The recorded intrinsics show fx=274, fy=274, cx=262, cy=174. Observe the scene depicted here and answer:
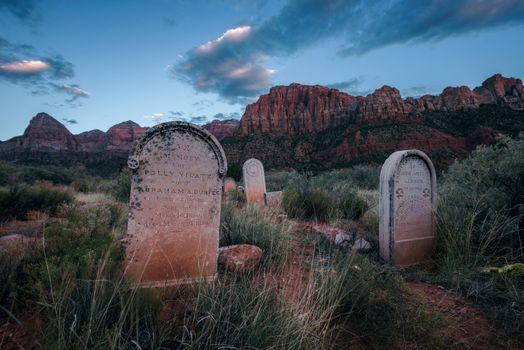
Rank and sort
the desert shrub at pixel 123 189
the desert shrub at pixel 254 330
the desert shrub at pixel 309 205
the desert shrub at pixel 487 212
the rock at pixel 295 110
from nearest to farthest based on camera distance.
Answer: the desert shrub at pixel 254 330, the desert shrub at pixel 487 212, the desert shrub at pixel 309 205, the desert shrub at pixel 123 189, the rock at pixel 295 110

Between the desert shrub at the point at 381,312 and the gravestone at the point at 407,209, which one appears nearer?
the desert shrub at the point at 381,312

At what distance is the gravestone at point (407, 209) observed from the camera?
4234 mm

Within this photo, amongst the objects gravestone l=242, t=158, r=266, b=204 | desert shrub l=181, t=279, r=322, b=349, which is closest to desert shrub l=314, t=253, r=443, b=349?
desert shrub l=181, t=279, r=322, b=349

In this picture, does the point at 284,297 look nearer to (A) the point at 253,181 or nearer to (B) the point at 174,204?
(B) the point at 174,204

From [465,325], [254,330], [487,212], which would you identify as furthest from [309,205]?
[254,330]

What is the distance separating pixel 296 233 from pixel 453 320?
10.2 feet

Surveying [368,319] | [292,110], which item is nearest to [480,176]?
[368,319]

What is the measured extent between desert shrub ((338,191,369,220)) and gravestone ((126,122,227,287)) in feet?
16.1

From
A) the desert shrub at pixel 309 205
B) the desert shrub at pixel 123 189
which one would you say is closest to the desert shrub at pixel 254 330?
the desert shrub at pixel 309 205

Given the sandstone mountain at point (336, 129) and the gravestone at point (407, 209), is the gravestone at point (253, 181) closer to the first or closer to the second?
the sandstone mountain at point (336, 129)

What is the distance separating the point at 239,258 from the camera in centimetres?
356

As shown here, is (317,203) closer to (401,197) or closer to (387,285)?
(401,197)

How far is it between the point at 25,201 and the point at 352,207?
913 cm

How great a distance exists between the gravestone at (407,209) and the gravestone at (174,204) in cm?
263
